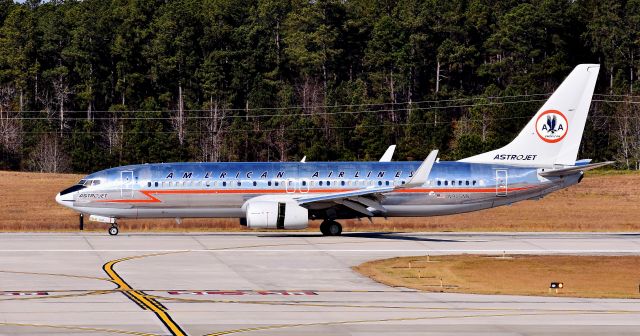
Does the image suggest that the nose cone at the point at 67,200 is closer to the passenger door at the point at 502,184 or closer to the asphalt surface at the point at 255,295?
the asphalt surface at the point at 255,295

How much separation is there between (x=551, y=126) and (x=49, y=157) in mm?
72815

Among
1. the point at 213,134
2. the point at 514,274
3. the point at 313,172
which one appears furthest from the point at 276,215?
the point at 213,134

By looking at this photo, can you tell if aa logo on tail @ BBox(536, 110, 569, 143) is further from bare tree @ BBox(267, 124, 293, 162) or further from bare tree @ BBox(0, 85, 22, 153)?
bare tree @ BBox(0, 85, 22, 153)

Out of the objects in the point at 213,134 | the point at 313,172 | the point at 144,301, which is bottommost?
the point at 144,301

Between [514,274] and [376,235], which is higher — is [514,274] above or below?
above

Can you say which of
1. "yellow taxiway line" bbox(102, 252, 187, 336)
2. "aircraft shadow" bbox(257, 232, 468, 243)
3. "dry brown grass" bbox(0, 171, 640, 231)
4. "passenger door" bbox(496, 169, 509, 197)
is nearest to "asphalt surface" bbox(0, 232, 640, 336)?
"yellow taxiway line" bbox(102, 252, 187, 336)

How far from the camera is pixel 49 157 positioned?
119625 mm

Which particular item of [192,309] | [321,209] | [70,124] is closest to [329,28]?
[70,124]

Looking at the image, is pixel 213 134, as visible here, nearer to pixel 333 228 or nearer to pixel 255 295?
pixel 333 228

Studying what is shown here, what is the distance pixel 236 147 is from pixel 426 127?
65.0 ft

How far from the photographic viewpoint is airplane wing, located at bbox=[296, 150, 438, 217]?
5288 cm

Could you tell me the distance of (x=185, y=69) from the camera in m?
136

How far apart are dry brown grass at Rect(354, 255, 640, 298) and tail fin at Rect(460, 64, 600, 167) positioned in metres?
12.4

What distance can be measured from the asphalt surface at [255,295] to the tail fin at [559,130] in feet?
18.7
